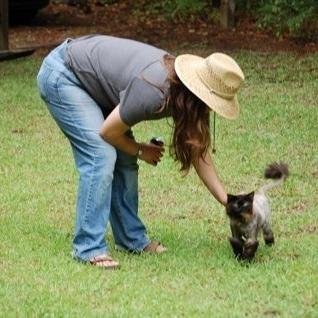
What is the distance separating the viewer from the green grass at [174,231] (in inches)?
188

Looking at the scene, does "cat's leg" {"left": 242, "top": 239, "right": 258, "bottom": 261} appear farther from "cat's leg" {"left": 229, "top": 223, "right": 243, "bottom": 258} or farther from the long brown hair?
the long brown hair

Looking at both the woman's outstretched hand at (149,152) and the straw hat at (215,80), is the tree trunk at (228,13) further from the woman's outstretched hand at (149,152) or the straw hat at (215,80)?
the straw hat at (215,80)

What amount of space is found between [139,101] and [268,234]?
127 centimetres

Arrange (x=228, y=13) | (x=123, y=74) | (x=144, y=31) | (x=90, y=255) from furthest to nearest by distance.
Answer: (x=144, y=31) → (x=228, y=13) → (x=90, y=255) → (x=123, y=74)

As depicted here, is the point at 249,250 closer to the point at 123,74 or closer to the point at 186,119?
the point at 186,119

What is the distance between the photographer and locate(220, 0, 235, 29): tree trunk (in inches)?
606

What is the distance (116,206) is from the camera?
565 centimetres

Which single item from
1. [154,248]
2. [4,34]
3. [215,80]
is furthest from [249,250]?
[4,34]

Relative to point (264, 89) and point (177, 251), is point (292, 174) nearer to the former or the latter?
point (177, 251)

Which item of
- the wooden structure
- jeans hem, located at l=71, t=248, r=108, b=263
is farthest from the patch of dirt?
jeans hem, located at l=71, t=248, r=108, b=263

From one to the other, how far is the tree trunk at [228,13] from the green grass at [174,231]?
5.05m

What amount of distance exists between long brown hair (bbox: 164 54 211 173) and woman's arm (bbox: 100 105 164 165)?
0.29 meters

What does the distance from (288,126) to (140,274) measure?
14.5 ft

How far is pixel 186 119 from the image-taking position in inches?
193
